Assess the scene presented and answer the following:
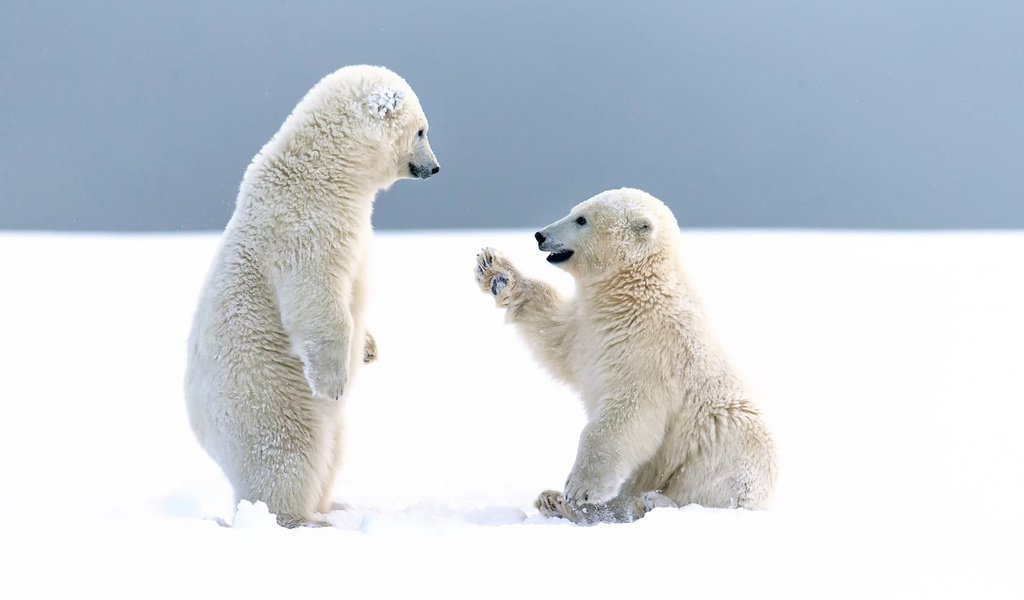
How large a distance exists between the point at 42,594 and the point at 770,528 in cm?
198

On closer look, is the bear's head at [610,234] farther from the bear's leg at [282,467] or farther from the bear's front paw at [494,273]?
→ the bear's leg at [282,467]

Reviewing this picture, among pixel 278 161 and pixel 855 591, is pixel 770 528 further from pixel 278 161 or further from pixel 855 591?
pixel 278 161

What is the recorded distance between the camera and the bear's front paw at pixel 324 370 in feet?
11.4

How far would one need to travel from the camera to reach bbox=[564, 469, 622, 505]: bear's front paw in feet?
11.7

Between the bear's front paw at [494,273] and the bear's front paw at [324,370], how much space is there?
0.91 meters

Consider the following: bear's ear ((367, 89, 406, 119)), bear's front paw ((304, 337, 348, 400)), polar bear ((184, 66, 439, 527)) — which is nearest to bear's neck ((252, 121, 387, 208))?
polar bear ((184, 66, 439, 527))

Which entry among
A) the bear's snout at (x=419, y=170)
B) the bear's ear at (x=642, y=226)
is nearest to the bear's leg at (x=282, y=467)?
the bear's snout at (x=419, y=170)

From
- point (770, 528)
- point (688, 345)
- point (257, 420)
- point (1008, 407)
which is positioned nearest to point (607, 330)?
point (688, 345)

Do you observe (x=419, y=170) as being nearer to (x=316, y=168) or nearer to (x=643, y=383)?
(x=316, y=168)

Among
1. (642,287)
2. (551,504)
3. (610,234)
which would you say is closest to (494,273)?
(610,234)

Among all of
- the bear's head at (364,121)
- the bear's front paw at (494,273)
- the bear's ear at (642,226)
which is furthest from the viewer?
the bear's front paw at (494,273)

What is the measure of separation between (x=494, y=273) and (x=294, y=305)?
1.00 meters

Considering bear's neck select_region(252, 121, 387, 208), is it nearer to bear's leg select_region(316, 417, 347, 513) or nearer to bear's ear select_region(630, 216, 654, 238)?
bear's leg select_region(316, 417, 347, 513)

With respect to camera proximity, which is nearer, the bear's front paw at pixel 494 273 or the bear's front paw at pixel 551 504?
the bear's front paw at pixel 551 504
